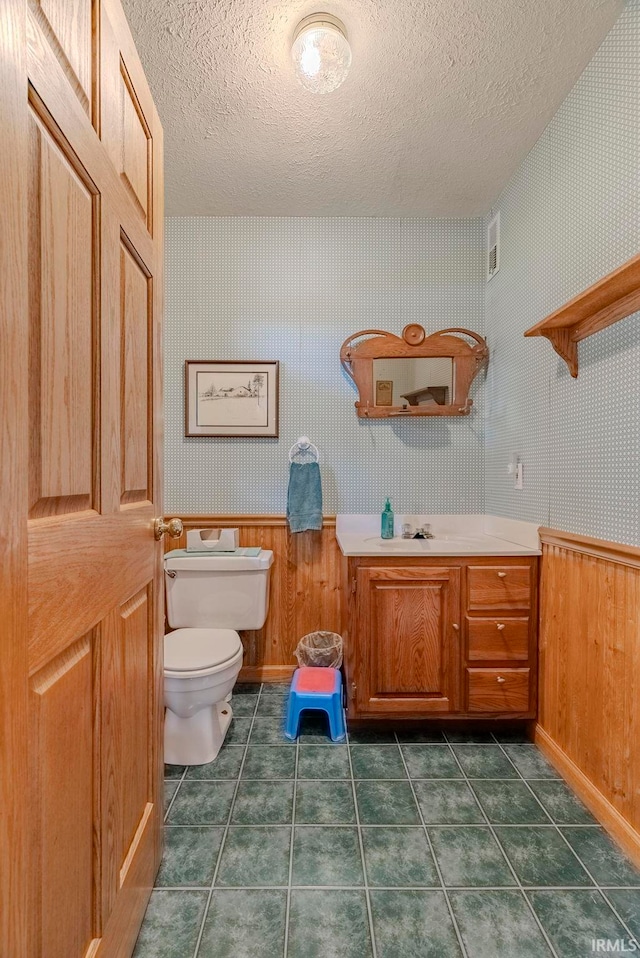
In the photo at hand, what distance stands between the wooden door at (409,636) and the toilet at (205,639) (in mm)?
566

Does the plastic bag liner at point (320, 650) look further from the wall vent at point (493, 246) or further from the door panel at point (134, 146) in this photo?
the wall vent at point (493, 246)

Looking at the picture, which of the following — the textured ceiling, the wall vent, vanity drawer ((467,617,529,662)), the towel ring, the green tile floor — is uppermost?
the textured ceiling

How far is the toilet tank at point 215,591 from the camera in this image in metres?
2.23

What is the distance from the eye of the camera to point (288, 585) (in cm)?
253

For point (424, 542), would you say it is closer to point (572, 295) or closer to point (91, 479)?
point (572, 295)

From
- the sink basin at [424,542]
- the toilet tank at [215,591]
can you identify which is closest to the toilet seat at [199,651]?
the toilet tank at [215,591]

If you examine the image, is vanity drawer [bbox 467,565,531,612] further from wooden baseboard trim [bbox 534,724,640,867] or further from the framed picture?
the framed picture

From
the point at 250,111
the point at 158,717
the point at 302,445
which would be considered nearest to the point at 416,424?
the point at 302,445

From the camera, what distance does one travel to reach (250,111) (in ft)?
5.89

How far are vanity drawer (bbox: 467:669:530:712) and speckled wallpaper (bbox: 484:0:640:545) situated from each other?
0.68 metres

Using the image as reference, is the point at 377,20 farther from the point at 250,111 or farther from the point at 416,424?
the point at 416,424

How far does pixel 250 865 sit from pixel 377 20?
2.59m

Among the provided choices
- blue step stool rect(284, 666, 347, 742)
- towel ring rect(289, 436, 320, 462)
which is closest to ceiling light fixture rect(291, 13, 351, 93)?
towel ring rect(289, 436, 320, 462)

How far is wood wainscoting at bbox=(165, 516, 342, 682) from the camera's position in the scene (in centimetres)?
252
